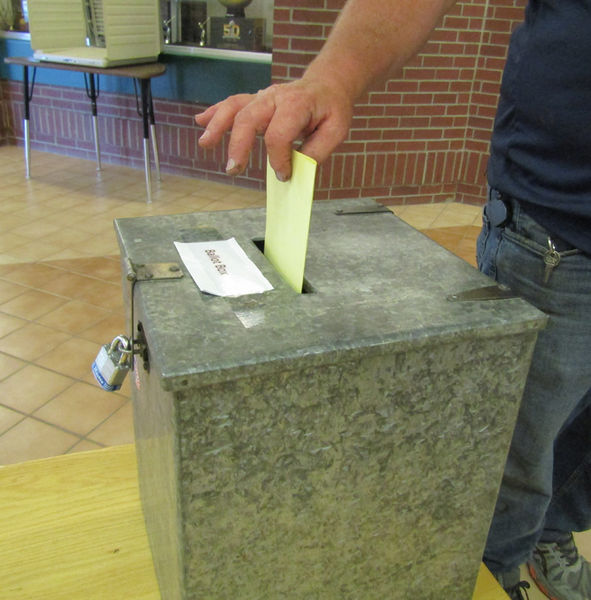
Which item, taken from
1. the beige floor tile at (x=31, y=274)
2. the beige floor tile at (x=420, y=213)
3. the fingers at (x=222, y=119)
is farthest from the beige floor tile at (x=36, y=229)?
the fingers at (x=222, y=119)

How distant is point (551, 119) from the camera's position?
87 cm

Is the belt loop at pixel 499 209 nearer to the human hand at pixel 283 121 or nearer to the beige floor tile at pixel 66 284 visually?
the human hand at pixel 283 121

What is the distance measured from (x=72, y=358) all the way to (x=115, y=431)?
1.43 feet

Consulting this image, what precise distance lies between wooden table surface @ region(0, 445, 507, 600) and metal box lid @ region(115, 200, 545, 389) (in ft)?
1.44

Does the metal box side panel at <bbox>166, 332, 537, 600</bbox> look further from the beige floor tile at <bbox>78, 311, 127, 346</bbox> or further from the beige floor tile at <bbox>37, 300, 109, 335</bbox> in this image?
the beige floor tile at <bbox>37, 300, 109, 335</bbox>

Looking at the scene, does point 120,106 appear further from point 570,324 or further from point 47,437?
point 570,324

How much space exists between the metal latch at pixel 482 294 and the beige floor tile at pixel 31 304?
1996 mm

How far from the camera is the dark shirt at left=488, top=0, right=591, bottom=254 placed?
0.83m

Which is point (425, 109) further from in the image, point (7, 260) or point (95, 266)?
point (7, 260)

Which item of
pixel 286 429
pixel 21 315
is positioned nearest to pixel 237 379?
pixel 286 429

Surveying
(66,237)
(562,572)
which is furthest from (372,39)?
(66,237)

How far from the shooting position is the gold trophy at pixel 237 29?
3.99 metres

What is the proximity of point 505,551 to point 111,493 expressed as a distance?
72cm

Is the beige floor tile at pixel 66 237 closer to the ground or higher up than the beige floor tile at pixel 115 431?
higher up
